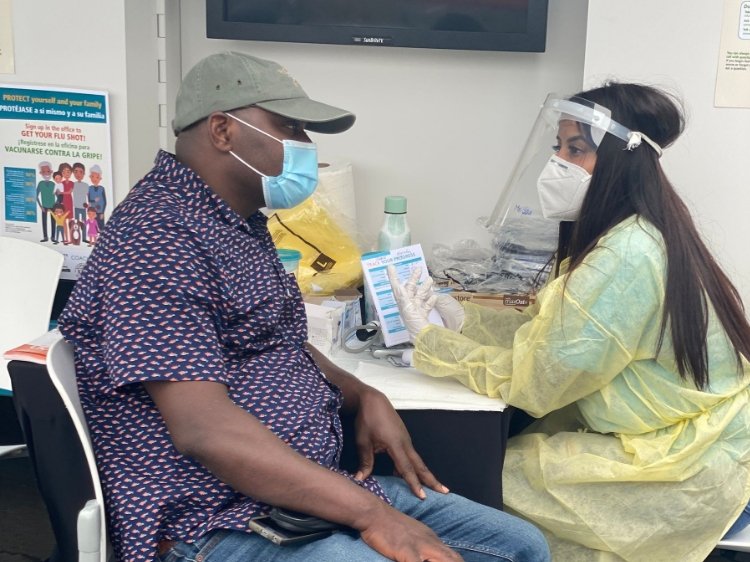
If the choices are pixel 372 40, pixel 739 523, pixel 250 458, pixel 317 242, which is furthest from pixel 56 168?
pixel 739 523

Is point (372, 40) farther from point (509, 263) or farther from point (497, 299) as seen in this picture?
point (497, 299)

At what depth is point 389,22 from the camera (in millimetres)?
2617

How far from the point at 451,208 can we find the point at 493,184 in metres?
0.16

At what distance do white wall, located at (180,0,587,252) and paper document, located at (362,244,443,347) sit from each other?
832mm

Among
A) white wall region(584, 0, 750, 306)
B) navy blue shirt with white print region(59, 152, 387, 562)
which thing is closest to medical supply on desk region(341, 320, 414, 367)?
navy blue shirt with white print region(59, 152, 387, 562)

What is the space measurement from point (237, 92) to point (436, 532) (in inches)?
33.2

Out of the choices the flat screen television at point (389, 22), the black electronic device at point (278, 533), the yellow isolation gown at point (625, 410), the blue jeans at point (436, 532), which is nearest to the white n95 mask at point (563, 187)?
the yellow isolation gown at point (625, 410)

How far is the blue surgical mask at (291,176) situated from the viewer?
145cm

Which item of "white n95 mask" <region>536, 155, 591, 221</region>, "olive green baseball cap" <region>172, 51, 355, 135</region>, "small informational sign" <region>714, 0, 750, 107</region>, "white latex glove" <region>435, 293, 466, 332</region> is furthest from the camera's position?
"small informational sign" <region>714, 0, 750, 107</region>

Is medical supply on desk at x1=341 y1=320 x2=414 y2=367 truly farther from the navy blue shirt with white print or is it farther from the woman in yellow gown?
the navy blue shirt with white print

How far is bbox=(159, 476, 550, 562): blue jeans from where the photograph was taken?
1.25m

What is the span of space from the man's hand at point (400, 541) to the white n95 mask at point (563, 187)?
2.86 ft

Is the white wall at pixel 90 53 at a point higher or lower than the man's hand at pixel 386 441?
higher

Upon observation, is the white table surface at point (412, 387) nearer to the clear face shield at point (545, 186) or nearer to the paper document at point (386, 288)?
the paper document at point (386, 288)
